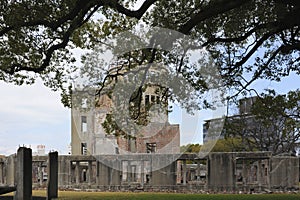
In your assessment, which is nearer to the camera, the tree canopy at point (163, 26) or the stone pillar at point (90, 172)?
the tree canopy at point (163, 26)

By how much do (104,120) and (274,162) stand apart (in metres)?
13.0

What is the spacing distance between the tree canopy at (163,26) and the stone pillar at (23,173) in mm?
3447

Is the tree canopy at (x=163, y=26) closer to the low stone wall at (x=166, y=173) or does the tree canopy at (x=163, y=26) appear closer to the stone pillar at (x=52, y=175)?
the stone pillar at (x=52, y=175)

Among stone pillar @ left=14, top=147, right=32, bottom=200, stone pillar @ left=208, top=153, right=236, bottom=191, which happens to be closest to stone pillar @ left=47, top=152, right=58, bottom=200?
stone pillar @ left=14, top=147, right=32, bottom=200

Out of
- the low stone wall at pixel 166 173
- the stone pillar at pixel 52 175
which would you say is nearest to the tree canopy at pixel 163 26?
the stone pillar at pixel 52 175

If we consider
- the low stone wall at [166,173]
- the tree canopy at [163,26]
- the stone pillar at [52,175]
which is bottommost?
the low stone wall at [166,173]

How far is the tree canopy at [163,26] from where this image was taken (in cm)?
1005

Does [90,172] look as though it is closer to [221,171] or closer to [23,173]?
[221,171]

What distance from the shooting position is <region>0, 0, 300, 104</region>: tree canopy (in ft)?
33.0

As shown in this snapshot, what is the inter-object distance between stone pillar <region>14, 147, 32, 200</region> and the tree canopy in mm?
3447

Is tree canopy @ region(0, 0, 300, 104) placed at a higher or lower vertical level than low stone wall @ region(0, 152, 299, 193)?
higher

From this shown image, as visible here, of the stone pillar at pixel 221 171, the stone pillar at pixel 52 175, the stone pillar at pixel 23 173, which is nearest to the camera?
the stone pillar at pixel 23 173

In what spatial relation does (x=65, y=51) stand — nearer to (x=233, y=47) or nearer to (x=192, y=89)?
(x=192, y=89)

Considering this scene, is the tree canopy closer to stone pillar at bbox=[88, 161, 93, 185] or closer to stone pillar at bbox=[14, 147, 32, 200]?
stone pillar at bbox=[14, 147, 32, 200]
